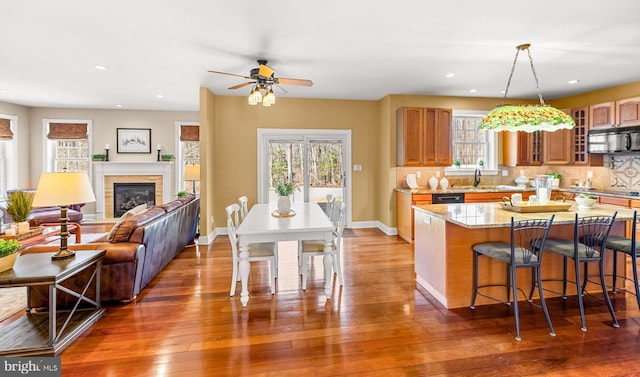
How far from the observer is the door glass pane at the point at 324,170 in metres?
6.15

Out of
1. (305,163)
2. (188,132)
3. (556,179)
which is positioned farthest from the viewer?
(188,132)

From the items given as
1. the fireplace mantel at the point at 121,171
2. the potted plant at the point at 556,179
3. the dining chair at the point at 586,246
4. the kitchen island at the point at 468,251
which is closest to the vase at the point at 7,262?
the kitchen island at the point at 468,251

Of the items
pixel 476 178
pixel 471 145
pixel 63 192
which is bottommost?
pixel 63 192

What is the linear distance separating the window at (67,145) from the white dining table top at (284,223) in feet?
19.8

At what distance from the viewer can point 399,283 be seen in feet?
11.4

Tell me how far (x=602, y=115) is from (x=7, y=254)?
735 cm

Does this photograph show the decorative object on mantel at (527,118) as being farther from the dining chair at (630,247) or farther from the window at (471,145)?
the window at (471,145)

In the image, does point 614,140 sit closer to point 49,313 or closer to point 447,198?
point 447,198

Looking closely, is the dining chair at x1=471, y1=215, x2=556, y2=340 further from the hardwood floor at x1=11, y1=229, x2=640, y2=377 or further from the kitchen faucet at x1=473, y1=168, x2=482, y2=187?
the kitchen faucet at x1=473, y1=168, x2=482, y2=187

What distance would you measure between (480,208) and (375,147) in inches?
127

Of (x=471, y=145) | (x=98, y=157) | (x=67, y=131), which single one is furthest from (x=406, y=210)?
(x=67, y=131)

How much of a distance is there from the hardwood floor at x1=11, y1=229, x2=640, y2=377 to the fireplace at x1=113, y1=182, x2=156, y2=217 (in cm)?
484

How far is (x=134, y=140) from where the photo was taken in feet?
24.6

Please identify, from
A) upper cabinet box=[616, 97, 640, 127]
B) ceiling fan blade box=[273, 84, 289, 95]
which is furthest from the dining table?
upper cabinet box=[616, 97, 640, 127]
